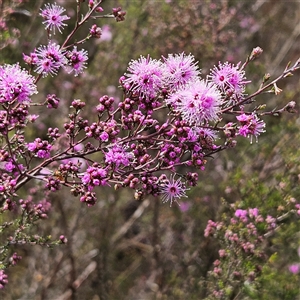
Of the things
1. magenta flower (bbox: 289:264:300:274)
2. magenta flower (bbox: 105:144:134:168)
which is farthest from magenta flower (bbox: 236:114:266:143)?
magenta flower (bbox: 289:264:300:274)

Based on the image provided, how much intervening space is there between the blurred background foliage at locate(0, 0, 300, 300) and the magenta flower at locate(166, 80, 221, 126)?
74.7 inches

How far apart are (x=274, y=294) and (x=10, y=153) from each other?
264 centimetres

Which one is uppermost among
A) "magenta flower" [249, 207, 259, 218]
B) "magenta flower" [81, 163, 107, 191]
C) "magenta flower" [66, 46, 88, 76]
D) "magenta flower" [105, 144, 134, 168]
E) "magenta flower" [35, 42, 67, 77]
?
"magenta flower" [66, 46, 88, 76]

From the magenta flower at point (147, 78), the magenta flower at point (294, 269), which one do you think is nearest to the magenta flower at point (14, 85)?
the magenta flower at point (147, 78)

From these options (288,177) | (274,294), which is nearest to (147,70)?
(288,177)

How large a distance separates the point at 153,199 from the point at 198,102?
11.9 feet

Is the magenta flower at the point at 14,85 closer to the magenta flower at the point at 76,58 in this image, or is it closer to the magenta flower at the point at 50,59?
the magenta flower at the point at 50,59

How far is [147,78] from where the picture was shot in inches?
85.5

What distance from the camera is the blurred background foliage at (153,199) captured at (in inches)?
182

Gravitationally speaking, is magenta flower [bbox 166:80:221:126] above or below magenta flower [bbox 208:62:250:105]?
below

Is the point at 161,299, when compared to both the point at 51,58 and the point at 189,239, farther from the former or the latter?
the point at 51,58

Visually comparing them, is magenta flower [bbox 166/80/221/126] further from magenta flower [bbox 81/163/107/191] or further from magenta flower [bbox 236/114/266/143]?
magenta flower [bbox 81/163/107/191]

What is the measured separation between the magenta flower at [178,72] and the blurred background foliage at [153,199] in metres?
1.86

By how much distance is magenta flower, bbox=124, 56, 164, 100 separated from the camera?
7.13 ft
